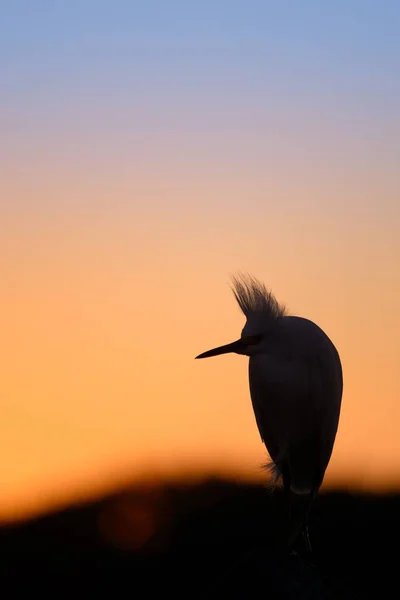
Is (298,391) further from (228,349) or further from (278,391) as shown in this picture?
(228,349)

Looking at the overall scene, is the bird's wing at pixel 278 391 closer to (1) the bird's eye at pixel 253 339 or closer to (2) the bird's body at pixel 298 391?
(2) the bird's body at pixel 298 391

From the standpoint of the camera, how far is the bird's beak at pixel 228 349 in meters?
9.26

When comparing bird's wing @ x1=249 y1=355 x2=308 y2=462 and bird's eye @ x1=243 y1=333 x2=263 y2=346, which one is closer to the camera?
bird's wing @ x1=249 y1=355 x2=308 y2=462

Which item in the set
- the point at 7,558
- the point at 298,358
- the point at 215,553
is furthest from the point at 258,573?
the point at 7,558

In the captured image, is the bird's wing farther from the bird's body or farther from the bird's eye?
the bird's eye

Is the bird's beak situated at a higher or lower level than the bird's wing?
higher

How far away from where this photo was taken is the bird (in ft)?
29.7

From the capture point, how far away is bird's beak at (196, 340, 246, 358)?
30.4ft

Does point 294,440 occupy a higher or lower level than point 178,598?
higher

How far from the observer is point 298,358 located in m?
9.03

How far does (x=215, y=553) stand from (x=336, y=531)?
258 cm

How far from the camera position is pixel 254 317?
927 cm

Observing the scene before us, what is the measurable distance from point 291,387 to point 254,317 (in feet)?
2.09

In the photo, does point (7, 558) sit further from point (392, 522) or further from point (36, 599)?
point (392, 522)
